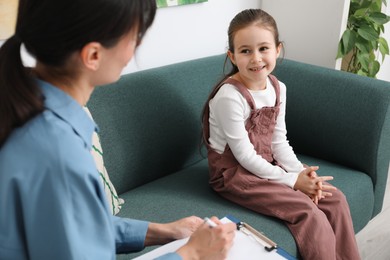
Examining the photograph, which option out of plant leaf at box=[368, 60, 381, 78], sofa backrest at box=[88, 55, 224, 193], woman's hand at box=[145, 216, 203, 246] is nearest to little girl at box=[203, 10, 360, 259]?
sofa backrest at box=[88, 55, 224, 193]

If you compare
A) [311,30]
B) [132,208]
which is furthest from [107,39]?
[311,30]

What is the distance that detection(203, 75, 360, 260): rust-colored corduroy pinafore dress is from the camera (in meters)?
1.47

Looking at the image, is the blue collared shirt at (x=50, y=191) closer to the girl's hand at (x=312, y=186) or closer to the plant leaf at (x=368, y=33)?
the girl's hand at (x=312, y=186)

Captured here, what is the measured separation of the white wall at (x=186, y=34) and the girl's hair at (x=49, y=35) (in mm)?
1212

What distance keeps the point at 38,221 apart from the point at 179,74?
134 cm

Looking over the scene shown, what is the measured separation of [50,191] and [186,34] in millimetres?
1618

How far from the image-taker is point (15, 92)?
2.26 ft

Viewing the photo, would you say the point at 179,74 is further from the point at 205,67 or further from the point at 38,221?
the point at 38,221

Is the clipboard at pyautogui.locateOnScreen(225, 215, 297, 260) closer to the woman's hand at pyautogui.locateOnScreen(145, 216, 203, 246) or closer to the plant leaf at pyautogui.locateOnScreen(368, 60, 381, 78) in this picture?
the woman's hand at pyautogui.locateOnScreen(145, 216, 203, 246)

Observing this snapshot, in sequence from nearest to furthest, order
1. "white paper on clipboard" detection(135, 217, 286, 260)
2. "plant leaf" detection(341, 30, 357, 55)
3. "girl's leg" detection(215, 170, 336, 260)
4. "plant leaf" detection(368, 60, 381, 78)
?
"white paper on clipboard" detection(135, 217, 286, 260) < "girl's leg" detection(215, 170, 336, 260) < "plant leaf" detection(341, 30, 357, 55) < "plant leaf" detection(368, 60, 381, 78)

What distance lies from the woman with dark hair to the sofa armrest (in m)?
1.40

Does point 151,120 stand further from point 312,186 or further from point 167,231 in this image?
point 167,231

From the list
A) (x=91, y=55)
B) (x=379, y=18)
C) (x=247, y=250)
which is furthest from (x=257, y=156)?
(x=379, y=18)

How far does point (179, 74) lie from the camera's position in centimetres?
193
